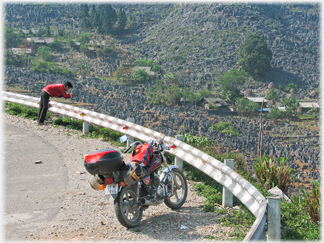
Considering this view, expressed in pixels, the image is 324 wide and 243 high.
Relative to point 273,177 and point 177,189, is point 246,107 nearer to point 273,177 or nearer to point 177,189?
point 273,177

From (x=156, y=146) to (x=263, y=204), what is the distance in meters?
1.98

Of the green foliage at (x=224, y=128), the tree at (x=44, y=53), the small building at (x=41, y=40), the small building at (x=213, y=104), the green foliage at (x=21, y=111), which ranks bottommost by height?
the green foliage at (x=224, y=128)

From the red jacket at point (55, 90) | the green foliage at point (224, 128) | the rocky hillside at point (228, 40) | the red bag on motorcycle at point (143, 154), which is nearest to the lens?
the red bag on motorcycle at point (143, 154)

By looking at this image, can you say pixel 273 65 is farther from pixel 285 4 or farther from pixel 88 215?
pixel 88 215

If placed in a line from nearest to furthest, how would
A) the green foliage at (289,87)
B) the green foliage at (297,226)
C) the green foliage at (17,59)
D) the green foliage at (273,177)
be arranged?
the green foliage at (297,226) < the green foliage at (273,177) < the green foliage at (289,87) < the green foliage at (17,59)

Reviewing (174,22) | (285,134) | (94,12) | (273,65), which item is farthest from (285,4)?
(285,134)

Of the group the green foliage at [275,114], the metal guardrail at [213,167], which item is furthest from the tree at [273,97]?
the metal guardrail at [213,167]

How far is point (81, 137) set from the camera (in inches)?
462

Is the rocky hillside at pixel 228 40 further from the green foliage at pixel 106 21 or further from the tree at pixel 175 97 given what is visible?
the tree at pixel 175 97

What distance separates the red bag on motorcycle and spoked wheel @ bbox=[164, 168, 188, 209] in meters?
0.70

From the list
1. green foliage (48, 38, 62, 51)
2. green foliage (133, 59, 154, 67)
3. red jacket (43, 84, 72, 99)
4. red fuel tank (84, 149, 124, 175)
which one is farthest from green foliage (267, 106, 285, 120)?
red fuel tank (84, 149, 124, 175)

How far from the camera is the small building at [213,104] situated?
83188mm

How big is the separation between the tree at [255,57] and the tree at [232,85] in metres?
8.95

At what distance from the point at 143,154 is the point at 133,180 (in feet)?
1.77
